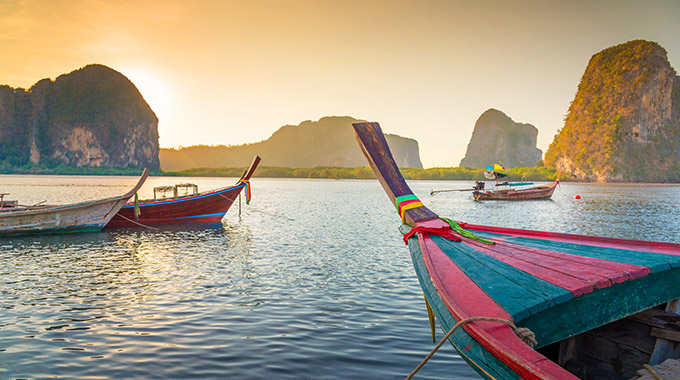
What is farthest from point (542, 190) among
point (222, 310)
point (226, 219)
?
point (222, 310)

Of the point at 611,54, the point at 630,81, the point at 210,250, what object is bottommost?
the point at 210,250

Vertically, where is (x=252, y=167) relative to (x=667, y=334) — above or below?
above

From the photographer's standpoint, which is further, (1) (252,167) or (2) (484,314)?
(1) (252,167)

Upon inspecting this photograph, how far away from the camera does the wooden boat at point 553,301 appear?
8.30 ft

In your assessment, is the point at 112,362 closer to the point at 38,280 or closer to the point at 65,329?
the point at 65,329

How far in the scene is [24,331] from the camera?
6719 mm

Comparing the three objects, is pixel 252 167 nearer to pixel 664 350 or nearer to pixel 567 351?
pixel 567 351

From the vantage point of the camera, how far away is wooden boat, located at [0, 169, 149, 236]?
16953mm

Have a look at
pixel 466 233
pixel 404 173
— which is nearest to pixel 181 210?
pixel 466 233

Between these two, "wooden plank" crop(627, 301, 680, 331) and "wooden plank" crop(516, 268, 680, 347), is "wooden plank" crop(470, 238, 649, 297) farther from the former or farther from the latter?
"wooden plank" crop(627, 301, 680, 331)

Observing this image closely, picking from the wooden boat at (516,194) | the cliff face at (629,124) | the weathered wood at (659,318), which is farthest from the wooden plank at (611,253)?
the cliff face at (629,124)

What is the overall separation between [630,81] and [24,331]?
167322mm

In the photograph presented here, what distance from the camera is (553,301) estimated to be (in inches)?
Result: 114

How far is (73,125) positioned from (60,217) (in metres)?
198
